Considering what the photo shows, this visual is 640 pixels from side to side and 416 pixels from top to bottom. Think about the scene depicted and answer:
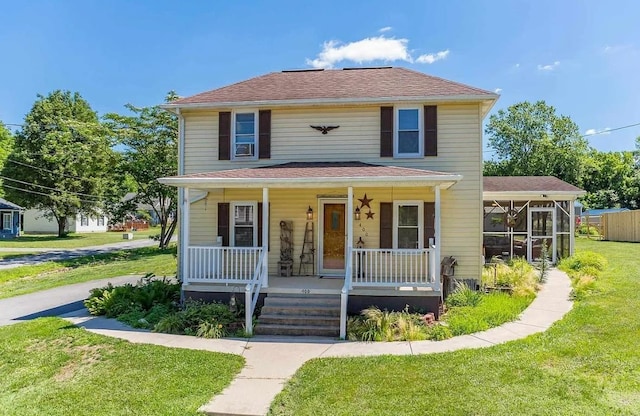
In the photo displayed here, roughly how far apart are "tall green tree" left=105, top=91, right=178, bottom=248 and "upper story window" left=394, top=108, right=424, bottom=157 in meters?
15.6

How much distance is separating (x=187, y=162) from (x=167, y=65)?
38.6 feet

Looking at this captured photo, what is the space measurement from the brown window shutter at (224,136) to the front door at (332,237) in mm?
3180

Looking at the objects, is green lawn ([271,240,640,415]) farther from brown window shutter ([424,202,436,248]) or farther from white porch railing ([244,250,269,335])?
brown window shutter ([424,202,436,248])

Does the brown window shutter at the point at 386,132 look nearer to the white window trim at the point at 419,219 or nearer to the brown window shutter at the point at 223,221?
the white window trim at the point at 419,219

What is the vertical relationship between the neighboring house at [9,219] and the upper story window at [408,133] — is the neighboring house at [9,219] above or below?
below

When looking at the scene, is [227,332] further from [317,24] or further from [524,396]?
[317,24]

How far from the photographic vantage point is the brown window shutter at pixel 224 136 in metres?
11.7

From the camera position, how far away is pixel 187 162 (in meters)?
12.0

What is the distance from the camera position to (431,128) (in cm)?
1098

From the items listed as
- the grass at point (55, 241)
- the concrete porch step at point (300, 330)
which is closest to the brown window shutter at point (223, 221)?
the concrete porch step at point (300, 330)

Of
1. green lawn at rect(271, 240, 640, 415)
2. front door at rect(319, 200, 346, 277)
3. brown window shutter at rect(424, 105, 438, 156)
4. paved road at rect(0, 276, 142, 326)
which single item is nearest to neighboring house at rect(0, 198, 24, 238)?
paved road at rect(0, 276, 142, 326)

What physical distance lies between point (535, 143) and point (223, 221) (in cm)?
3392

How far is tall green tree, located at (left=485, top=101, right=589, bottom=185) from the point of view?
35.5 metres

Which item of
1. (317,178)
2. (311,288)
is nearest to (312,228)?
(311,288)
